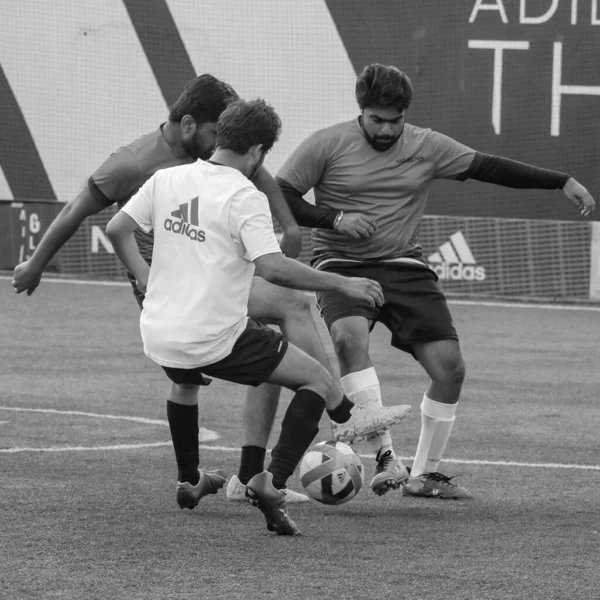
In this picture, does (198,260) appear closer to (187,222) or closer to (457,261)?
(187,222)

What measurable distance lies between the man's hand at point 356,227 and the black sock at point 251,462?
1092mm

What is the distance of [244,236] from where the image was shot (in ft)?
16.7

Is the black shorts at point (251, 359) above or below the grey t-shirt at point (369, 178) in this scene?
below

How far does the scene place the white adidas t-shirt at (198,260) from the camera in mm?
5176

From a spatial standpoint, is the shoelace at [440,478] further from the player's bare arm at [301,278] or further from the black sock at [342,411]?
the player's bare arm at [301,278]

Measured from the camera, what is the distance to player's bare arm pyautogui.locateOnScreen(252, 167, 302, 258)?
634cm

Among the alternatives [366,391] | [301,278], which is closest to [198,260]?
[301,278]

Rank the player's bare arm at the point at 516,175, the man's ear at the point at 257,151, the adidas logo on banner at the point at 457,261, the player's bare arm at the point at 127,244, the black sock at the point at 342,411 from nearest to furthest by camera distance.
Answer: the man's ear at the point at 257,151 < the player's bare arm at the point at 127,244 < the black sock at the point at 342,411 < the player's bare arm at the point at 516,175 < the adidas logo on banner at the point at 457,261

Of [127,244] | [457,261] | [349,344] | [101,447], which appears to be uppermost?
[127,244]

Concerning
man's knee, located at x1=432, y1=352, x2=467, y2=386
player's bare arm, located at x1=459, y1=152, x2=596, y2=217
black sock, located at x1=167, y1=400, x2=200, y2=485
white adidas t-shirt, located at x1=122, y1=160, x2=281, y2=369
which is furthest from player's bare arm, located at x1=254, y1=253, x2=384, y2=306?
player's bare arm, located at x1=459, y1=152, x2=596, y2=217

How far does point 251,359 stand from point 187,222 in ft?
1.90

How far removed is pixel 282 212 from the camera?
21.0ft

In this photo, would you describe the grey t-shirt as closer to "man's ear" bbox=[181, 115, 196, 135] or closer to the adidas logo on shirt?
"man's ear" bbox=[181, 115, 196, 135]

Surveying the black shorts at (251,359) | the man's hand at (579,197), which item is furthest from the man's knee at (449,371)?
the black shorts at (251,359)
